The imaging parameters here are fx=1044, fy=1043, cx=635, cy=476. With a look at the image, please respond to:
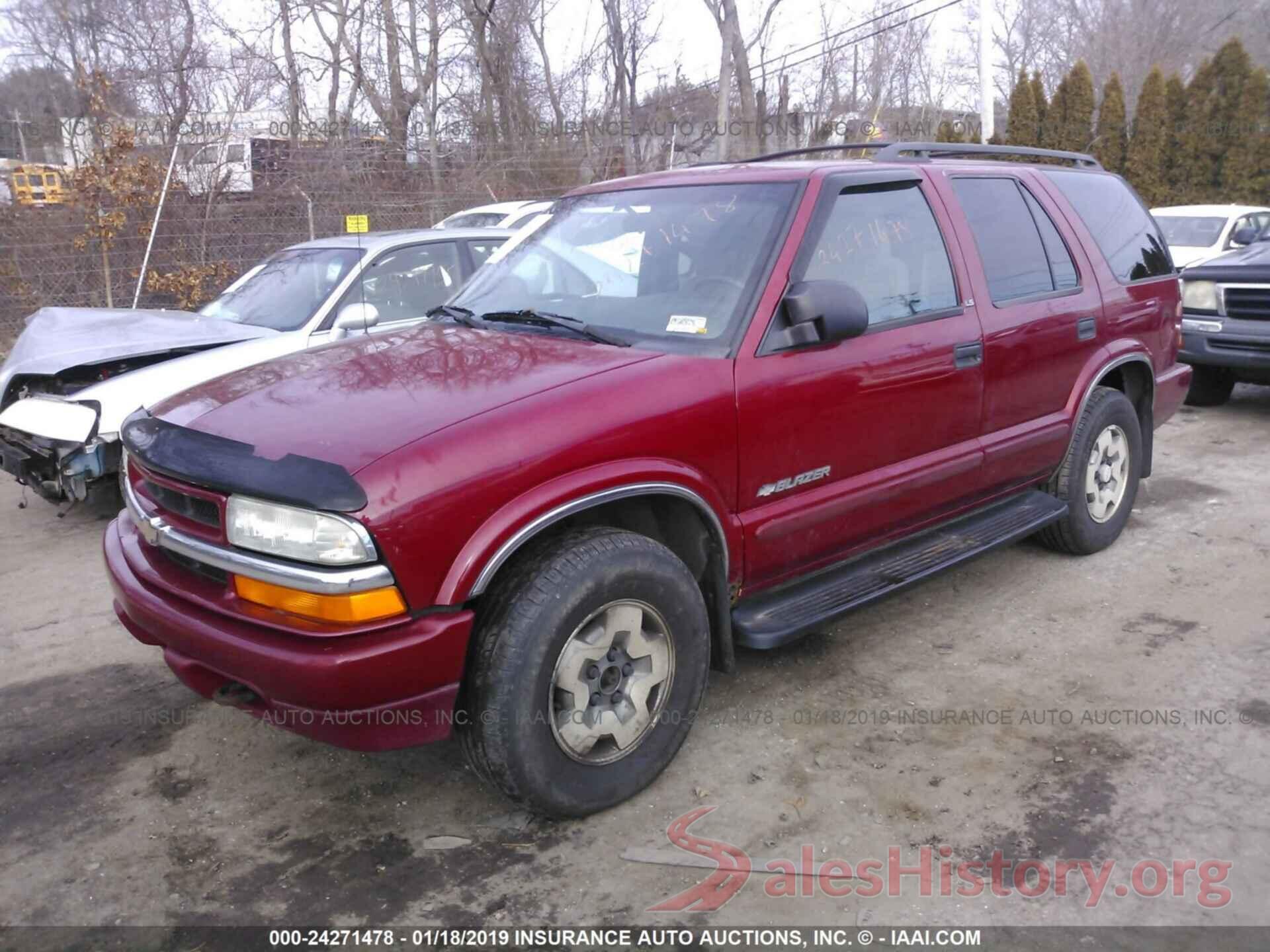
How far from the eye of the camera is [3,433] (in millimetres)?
6047

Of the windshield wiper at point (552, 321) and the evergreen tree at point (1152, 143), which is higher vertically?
the evergreen tree at point (1152, 143)

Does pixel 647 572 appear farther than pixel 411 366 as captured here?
No

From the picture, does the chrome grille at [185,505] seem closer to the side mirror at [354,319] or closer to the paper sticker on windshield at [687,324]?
the paper sticker on windshield at [687,324]

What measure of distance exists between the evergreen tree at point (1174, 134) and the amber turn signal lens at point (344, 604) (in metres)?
20.1

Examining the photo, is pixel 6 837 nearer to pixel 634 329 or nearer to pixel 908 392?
pixel 634 329

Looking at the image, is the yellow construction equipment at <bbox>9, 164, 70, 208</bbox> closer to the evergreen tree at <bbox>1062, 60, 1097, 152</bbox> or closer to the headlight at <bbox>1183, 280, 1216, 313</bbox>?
the headlight at <bbox>1183, 280, 1216, 313</bbox>

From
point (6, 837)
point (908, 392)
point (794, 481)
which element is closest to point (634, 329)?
point (794, 481)

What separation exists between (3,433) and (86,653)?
2.28m

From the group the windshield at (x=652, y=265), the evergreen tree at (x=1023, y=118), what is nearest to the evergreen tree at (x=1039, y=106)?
the evergreen tree at (x=1023, y=118)

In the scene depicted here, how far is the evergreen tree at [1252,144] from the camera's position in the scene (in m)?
18.2

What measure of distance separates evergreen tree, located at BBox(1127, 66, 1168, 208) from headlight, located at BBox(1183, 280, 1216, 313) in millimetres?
11976

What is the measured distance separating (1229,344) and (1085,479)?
405 cm

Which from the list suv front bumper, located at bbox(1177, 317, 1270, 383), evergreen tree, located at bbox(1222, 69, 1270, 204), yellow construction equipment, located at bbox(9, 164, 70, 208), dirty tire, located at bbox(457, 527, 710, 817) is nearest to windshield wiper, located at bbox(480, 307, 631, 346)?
dirty tire, located at bbox(457, 527, 710, 817)

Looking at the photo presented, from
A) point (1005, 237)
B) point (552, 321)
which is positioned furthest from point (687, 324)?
point (1005, 237)
